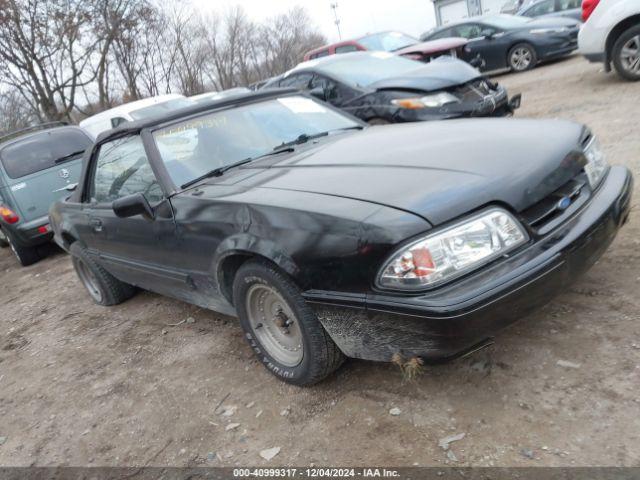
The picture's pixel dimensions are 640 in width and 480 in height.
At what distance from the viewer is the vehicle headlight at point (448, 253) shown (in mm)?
2045

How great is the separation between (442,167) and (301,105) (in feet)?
5.78

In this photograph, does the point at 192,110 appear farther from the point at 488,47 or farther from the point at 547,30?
the point at 488,47

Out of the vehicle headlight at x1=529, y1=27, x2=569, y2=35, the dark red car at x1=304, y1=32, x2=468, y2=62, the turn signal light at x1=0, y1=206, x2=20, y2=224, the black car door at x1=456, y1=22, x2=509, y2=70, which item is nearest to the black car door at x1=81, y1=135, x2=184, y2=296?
the turn signal light at x1=0, y1=206, x2=20, y2=224

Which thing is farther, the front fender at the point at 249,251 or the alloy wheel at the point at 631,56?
the alloy wheel at the point at 631,56

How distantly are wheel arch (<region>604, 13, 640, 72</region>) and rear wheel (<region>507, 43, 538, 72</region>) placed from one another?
15.4 ft

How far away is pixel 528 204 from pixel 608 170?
88 cm

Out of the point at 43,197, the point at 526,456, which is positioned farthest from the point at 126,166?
the point at 43,197

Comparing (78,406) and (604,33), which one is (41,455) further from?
(604,33)

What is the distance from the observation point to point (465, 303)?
6.50 feet

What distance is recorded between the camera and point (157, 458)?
8.52 feet

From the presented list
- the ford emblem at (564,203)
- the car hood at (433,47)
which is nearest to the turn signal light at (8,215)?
the ford emblem at (564,203)

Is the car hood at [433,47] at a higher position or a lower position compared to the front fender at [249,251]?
higher

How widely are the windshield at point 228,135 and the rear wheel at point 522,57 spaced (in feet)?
31.9

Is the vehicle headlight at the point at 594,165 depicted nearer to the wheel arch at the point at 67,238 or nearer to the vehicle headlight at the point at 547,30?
the wheel arch at the point at 67,238
